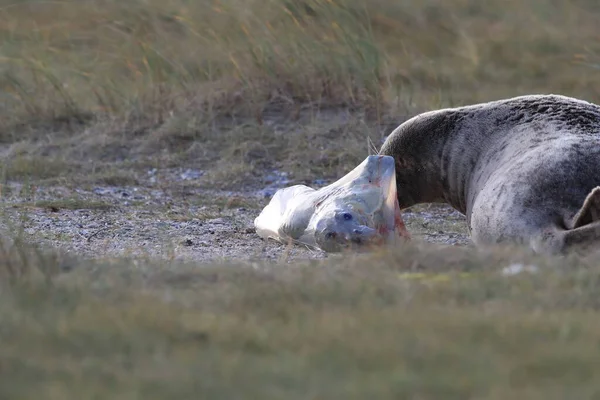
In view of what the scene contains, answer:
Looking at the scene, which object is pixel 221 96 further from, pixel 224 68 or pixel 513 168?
pixel 513 168

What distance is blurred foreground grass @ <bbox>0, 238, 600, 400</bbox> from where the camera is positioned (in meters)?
2.43

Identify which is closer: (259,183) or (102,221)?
(102,221)

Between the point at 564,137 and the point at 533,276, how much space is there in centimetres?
158

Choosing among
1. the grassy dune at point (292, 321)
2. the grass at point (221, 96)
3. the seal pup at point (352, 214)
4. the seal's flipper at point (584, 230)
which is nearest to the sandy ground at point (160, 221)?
the seal pup at point (352, 214)

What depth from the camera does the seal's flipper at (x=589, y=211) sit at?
4344 millimetres

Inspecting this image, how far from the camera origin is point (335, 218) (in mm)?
5148

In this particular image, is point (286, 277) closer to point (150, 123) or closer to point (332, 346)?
point (332, 346)

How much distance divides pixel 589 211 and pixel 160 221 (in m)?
2.98

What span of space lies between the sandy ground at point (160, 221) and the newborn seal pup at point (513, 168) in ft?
1.13

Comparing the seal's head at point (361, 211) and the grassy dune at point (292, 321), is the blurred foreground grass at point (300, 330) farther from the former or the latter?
the seal's head at point (361, 211)

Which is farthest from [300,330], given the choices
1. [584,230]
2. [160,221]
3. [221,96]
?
[221,96]

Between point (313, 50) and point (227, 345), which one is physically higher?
A: point (227, 345)

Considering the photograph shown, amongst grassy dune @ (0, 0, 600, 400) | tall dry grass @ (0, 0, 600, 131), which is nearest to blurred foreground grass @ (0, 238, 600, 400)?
grassy dune @ (0, 0, 600, 400)

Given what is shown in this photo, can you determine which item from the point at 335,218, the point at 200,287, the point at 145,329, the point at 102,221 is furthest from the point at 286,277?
the point at 102,221
